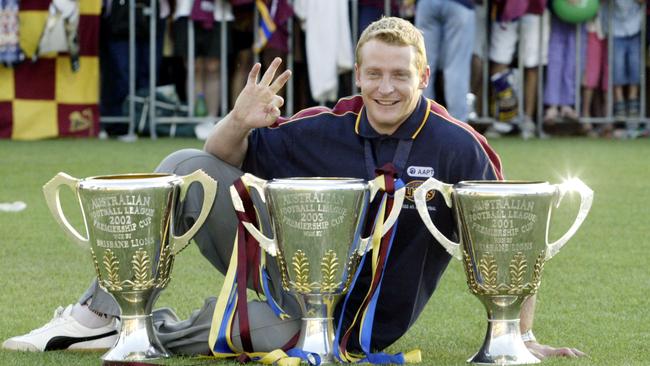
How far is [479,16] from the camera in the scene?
11258mm

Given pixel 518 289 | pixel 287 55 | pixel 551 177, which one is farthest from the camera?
pixel 287 55

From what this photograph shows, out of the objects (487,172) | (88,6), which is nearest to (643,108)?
(88,6)

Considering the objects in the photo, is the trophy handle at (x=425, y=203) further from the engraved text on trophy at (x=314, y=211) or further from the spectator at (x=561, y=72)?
the spectator at (x=561, y=72)

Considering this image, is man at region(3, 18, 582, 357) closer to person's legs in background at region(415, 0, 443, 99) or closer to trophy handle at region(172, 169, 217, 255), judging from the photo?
trophy handle at region(172, 169, 217, 255)

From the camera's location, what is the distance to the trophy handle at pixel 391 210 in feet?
11.1

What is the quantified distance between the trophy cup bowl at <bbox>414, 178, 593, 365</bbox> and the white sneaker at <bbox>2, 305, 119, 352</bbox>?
93 cm

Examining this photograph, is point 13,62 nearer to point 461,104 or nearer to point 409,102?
point 461,104

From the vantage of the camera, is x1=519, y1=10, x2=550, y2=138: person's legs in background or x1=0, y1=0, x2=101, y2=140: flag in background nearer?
x1=0, y1=0, x2=101, y2=140: flag in background

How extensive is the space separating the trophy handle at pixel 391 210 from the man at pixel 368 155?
13 cm

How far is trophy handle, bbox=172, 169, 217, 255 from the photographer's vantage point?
3.41m

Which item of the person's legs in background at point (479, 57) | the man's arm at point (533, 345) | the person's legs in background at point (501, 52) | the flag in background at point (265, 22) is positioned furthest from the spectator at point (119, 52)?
the man's arm at point (533, 345)

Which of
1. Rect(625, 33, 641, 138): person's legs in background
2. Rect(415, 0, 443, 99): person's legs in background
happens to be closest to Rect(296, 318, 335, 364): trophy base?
Rect(415, 0, 443, 99): person's legs in background

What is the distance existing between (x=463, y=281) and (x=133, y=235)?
1.83 m

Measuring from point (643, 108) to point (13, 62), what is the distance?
494cm
